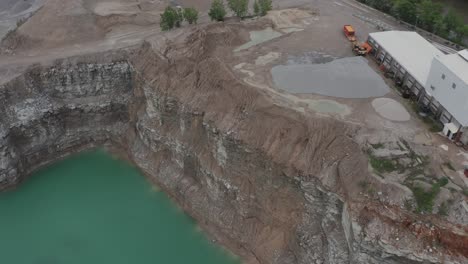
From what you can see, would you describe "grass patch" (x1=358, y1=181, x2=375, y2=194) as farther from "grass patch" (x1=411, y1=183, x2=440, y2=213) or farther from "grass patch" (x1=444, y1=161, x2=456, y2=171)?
"grass patch" (x1=444, y1=161, x2=456, y2=171)

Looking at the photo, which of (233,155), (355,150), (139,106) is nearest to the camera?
(355,150)

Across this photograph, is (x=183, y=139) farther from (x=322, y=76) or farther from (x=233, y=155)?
(x=322, y=76)

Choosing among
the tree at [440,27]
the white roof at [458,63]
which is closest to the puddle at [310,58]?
the white roof at [458,63]

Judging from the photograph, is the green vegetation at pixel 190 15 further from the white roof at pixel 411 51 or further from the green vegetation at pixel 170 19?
the white roof at pixel 411 51

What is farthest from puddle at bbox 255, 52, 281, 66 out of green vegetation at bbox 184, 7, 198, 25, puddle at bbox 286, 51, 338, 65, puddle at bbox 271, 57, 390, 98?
green vegetation at bbox 184, 7, 198, 25

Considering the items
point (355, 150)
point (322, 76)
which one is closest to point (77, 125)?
point (322, 76)

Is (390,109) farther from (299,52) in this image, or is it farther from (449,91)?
(299,52)
